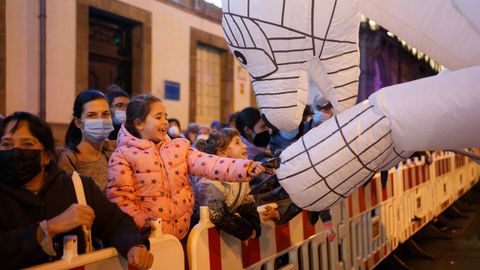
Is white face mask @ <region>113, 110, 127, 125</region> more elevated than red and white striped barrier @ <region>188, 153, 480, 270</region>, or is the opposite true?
white face mask @ <region>113, 110, 127, 125</region>

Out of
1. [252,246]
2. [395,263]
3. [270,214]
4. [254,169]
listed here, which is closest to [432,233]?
[395,263]

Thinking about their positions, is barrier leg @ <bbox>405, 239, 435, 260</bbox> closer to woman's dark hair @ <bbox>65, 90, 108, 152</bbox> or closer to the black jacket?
woman's dark hair @ <bbox>65, 90, 108, 152</bbox>

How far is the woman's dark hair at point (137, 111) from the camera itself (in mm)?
2912

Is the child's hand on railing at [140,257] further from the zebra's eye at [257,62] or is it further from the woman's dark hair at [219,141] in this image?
the woman's dark hair at [219,141]

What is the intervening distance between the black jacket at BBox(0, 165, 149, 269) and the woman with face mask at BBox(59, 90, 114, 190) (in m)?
0.77

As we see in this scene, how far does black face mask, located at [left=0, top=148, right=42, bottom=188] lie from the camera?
6.82ft

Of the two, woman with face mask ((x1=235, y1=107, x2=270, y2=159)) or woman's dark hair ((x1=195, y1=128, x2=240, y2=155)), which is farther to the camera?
woman with face mask ((x1=235, y1=107, x2=270, y2=159))

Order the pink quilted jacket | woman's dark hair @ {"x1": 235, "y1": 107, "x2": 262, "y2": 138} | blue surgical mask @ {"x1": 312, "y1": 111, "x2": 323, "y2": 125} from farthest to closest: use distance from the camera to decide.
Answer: woman's dark hair @ {"x1": 235, "y1": 107, "x2": 262, "y2": 138} < blue surgical mask @ {"x1": 312, "y1": 111, "x2": 323, "y2": 125} < the pink quilted jacket

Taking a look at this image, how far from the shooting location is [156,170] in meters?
2.79

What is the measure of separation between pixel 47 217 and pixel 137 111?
3.07 feet

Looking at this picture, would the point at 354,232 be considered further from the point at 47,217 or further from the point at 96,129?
the point at 47,217

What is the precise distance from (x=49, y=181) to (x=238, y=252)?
1.23 m

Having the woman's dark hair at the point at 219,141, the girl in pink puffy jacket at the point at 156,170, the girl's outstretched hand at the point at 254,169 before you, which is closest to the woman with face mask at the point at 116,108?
the woman's dark hair at the point at 219,141

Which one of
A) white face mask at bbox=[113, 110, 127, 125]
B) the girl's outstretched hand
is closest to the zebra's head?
the girl's outstretched hand
